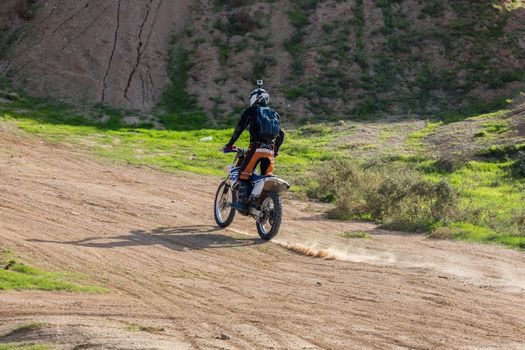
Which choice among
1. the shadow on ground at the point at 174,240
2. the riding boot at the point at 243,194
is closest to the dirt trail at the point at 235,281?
the shadow on ground at the point at 174,240

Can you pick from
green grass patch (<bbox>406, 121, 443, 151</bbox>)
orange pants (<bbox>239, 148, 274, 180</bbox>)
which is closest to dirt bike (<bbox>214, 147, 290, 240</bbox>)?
orange pants (<bbox>239, 148, 274, 180</bbox>)

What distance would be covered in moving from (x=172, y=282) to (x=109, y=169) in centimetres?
1191

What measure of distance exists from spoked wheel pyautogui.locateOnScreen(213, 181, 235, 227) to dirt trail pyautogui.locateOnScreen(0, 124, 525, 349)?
0.31 metres

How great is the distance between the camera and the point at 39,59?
34.7 m

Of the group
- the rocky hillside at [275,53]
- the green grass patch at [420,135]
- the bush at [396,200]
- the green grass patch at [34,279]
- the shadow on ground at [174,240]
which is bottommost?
the green grass patch at [34,279]

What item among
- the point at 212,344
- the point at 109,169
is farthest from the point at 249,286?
the point at 109,169

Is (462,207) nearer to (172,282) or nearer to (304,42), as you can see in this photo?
(172,282)

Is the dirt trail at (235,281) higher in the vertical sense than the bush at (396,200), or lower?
lower

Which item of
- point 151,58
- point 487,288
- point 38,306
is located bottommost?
point 38,306

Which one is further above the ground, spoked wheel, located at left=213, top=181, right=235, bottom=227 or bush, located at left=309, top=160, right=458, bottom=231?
bush, located at left=309, top=160, right=458, bottom=231

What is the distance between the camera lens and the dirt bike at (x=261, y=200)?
1415 cm

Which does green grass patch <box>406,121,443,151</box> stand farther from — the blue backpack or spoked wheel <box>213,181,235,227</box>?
the blue backpack

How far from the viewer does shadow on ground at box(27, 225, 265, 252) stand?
43.1 feet

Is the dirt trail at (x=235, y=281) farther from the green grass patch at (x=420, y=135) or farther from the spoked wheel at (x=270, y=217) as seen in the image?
the green grass patch at (x=420, y=135)
